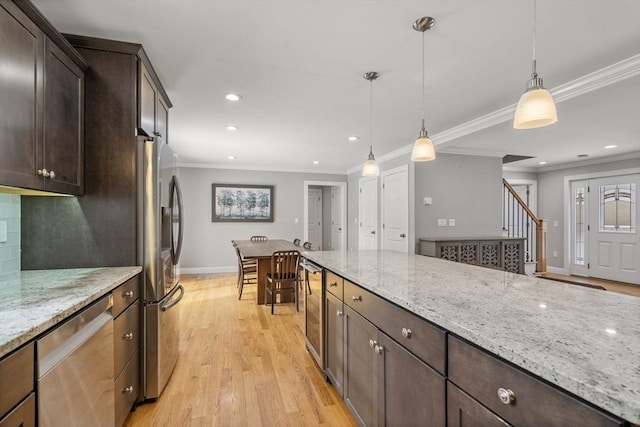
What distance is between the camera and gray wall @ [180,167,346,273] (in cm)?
654

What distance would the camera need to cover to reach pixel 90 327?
1.34m

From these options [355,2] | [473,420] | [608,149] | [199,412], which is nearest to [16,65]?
[355,2]

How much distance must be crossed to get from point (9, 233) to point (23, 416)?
1.31 meters

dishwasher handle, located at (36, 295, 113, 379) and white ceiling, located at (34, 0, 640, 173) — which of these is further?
white ceiling, located at (34, 0, 640, 173)

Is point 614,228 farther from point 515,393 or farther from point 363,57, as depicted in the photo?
point 515,393

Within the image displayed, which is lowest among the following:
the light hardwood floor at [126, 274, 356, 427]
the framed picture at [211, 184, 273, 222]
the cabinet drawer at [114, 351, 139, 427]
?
the light hardwood floor at [126, 274, 356, 427]

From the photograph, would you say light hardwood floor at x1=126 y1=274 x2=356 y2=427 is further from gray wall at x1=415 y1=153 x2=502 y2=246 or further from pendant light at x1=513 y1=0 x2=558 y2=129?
gray wall at x1=415 y1=153 x2=502 y2=246

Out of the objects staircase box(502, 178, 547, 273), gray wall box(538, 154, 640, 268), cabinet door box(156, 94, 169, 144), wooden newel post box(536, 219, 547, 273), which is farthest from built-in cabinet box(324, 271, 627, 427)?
gray wall box(538, 154, 640, 268)

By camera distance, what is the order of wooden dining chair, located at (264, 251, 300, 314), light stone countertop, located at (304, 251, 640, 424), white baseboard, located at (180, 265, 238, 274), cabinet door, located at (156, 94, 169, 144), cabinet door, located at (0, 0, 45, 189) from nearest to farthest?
light stone countertop, located at (304, 251, 640, 424) → cabinet door, located at (0, 0, 45, 189) → cabinet door, located at (156, 94, 169, 144) → wooden dining chair, located at (264, 251, 300, 314) → white baseboard, located at (180, 265, 238, 274)

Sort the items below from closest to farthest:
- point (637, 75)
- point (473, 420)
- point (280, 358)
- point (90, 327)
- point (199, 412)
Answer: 1. point (473, 420)
2. point (90, 327)
3. point (199, 412)
4. point (637, 75)
5. point (280, 358)

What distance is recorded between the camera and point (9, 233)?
1.77 m

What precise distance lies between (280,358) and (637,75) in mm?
3568

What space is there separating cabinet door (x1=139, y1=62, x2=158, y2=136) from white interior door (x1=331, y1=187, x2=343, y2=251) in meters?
5.74

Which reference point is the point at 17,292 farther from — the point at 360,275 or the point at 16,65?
the point at 360,275
